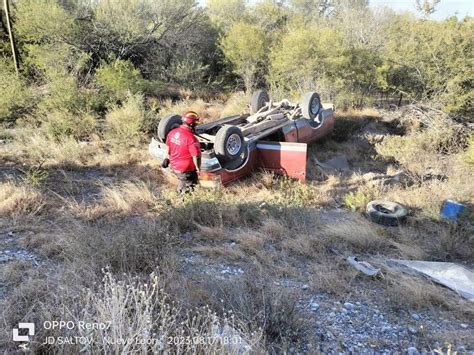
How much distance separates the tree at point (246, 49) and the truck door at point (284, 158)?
6751mm

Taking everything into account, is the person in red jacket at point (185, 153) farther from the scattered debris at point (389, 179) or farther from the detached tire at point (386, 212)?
the scattered debris at point (389, 179)

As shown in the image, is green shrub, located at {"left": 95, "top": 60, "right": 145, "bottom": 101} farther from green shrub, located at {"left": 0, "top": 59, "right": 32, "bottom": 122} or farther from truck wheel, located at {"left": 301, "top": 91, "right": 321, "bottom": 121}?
truck wheel, located at {"left": 301, "top": 91, "right": 321, "bottom": 121}

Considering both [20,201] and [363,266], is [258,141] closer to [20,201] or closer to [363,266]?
[363,266]

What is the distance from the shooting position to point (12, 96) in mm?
10078

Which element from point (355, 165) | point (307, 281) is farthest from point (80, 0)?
point (307, 281)

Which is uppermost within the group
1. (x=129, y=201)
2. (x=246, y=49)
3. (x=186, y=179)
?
(x=246, y=49)

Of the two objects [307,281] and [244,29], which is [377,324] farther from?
[244,29]

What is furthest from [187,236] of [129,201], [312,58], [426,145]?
[312,58]

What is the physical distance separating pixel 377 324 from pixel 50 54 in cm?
1207

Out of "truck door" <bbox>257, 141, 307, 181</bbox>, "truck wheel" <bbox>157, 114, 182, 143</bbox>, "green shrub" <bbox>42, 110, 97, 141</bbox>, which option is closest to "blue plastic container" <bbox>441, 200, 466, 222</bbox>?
"truck door" <bbox>257, 141, 307, 181</bbox>

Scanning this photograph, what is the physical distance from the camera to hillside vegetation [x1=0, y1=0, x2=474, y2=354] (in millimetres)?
2889

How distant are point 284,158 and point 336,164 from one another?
2.06 metres

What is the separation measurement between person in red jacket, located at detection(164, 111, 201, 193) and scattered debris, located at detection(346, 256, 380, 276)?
314 cm

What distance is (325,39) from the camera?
11.6 meters
